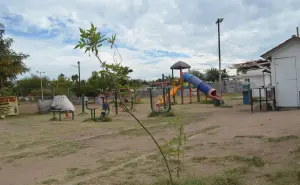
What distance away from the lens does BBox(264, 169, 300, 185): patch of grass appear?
3.72 metres

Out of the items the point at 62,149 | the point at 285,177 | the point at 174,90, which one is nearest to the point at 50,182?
the point at 62,149

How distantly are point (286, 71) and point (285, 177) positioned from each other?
1064 cm

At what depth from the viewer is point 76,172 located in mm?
5156

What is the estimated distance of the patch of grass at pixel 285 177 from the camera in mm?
3719

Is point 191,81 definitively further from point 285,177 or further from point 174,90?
point 285,177

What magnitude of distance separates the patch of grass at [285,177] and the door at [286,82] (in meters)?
10.2

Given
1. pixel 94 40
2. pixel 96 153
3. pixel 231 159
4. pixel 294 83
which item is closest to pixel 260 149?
pixel 231 159

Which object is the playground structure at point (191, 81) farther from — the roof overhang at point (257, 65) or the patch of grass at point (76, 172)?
the patch of grass at point (76, 172)

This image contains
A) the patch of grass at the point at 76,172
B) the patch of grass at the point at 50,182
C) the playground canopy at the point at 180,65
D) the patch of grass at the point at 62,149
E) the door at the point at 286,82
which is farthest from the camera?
the playground canopy at the point at 180,65

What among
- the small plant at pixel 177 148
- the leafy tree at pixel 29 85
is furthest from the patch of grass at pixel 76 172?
the leafy tree at pixel 29 85

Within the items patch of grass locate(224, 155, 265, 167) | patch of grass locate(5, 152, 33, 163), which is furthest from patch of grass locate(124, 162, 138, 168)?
patch of grass locate(5, 152, 33, 163)

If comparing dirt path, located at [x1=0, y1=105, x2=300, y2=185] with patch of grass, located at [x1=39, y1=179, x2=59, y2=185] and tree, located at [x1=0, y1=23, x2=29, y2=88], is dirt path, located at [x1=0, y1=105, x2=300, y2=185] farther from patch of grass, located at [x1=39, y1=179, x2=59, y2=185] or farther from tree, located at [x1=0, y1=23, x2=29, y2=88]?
tree, located at [x1=0, y1=23, x2=29, y2=88]

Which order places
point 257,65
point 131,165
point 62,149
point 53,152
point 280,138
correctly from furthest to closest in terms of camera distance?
point 257,65 → point 62,149 → point 53,152 → point 280,138 → point 131,165

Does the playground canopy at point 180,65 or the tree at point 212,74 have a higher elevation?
the tree at point 212,74
